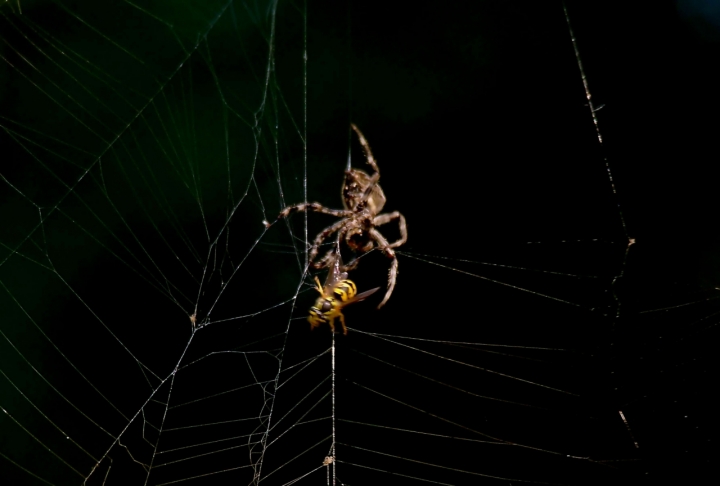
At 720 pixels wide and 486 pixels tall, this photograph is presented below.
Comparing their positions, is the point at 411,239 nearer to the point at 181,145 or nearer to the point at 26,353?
the point at 181,145

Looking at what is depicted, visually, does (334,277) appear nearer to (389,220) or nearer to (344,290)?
(344,290)

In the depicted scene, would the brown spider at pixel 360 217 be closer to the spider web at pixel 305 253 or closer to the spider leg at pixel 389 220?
the spider leg at pixel 389 220

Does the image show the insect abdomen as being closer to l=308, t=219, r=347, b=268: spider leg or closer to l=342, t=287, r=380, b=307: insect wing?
l=342, t=287, r=380, b=307: insect wing

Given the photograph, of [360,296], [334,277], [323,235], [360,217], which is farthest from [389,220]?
[360,296]

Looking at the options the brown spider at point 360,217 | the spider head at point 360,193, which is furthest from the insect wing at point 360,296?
the spider head at point 360,193

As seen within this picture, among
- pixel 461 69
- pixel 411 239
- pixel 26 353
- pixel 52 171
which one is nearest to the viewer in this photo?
pixel 52 171

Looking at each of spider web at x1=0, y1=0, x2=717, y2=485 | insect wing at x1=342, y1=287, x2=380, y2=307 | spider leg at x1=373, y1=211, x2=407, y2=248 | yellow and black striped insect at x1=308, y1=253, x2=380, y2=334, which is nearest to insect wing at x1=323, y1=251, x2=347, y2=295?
yellow and black striped insect at x1=308, y1=253, x2=380, y2=334

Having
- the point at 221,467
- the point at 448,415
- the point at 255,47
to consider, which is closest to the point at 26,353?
the point at 221,467
